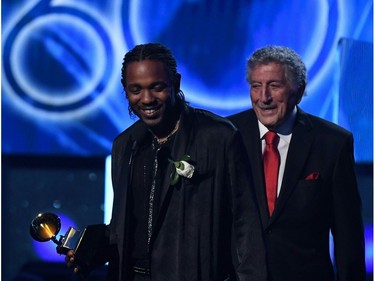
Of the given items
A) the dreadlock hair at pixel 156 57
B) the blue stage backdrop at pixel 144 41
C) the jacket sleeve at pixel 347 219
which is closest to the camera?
the dreadlock hair at pixel 156 57

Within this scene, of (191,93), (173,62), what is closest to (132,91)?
(173,62)

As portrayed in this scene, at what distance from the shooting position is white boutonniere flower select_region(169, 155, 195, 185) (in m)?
2.95

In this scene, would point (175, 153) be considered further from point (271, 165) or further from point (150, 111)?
point (271, 165)

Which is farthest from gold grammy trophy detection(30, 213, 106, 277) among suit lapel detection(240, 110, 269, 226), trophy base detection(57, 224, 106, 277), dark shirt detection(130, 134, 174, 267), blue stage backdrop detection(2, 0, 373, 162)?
blue stage backdrop detection(2, 0, 373, 162)

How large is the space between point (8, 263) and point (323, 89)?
6.40ft

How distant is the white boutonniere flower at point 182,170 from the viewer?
295cm

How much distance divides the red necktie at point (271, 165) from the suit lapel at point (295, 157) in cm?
4

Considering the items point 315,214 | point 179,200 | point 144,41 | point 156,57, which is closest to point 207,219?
point 179,200

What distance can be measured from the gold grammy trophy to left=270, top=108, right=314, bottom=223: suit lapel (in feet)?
3.16

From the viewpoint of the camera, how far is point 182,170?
9.70 feet

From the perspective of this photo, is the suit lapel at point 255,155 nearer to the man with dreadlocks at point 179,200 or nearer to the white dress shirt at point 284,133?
the white dress shirt at point 284,133

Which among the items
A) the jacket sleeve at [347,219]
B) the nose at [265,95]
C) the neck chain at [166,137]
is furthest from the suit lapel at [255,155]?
the neck chain at [166,137]

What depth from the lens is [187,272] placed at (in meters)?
2.95

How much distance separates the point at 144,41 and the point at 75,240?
2270 mm
